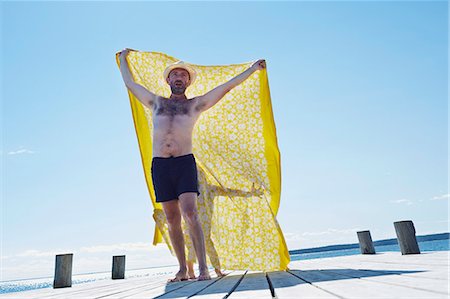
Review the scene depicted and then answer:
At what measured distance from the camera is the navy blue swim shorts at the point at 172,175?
3648 millimetres

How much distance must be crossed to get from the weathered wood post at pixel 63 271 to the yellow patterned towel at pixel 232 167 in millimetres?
2441

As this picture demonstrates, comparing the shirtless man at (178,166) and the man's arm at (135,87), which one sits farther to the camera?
the man's arm at (135,87)

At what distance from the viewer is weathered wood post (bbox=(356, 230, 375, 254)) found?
23.8ft

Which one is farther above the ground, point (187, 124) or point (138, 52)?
point (138, 52)

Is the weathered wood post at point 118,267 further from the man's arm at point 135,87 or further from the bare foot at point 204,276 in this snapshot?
the bare foot at point 204,276

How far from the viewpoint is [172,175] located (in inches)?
145

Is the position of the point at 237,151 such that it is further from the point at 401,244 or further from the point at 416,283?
the point at 416,283

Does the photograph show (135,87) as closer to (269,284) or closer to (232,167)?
(232,167)

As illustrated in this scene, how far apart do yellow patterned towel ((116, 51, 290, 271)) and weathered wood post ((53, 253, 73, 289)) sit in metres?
2.44

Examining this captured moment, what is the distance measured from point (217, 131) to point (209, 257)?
1.76 m

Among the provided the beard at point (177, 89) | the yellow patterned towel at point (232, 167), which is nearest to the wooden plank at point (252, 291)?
the yellow patterned towel at point (232, 167)

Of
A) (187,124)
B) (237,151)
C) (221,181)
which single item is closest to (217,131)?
(237,151)

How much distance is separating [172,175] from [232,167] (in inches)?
48.2

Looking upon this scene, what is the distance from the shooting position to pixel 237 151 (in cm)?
475
